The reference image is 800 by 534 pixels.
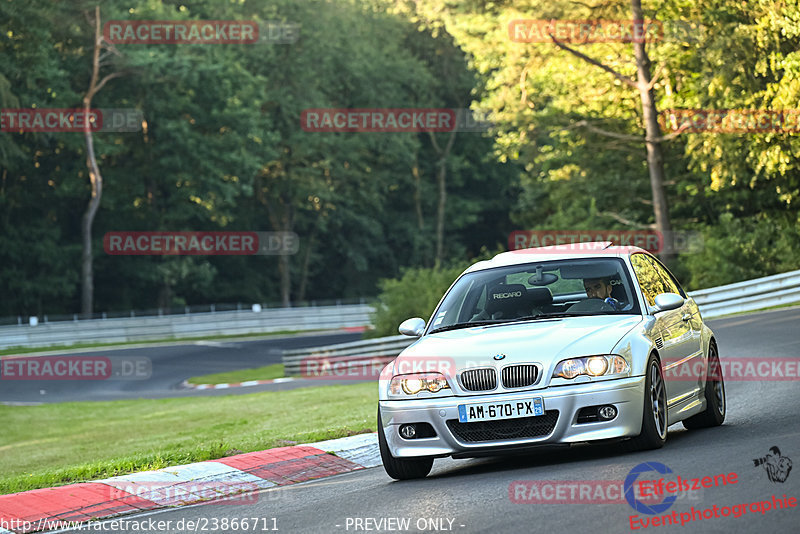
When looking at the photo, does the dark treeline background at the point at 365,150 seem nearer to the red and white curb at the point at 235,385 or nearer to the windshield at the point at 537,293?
the red and white curb at the point at 235,385

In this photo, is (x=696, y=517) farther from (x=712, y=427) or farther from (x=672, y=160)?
(x=672, y=160)

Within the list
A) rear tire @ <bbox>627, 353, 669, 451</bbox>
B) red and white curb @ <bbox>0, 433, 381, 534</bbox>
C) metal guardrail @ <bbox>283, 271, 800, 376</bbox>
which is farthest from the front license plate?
metal guardrail @ <bbox>283, 271, 800, 376</bbox>

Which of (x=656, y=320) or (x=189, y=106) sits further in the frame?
(x=189, y=106)

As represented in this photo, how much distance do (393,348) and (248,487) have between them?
67.3 feet

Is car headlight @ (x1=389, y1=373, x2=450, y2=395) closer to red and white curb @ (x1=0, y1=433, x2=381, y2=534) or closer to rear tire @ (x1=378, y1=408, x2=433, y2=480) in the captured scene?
rear tire @ (x1=378, y1=408, x2=433, y2=480)

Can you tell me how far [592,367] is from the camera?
8445 mm

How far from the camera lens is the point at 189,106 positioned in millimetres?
59312

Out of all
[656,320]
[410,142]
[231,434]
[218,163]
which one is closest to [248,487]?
[656,320]

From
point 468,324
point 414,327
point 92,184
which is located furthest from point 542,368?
point 92,184

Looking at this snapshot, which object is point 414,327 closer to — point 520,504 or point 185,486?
point 185,486

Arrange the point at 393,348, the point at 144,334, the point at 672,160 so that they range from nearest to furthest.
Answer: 1. the point at 393,348
2. the point at 672,160
3. the point at 144,334

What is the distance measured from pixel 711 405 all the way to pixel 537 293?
1891mm

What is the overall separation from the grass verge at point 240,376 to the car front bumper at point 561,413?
24294mm

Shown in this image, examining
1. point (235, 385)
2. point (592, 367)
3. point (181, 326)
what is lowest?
point (181, 326)
